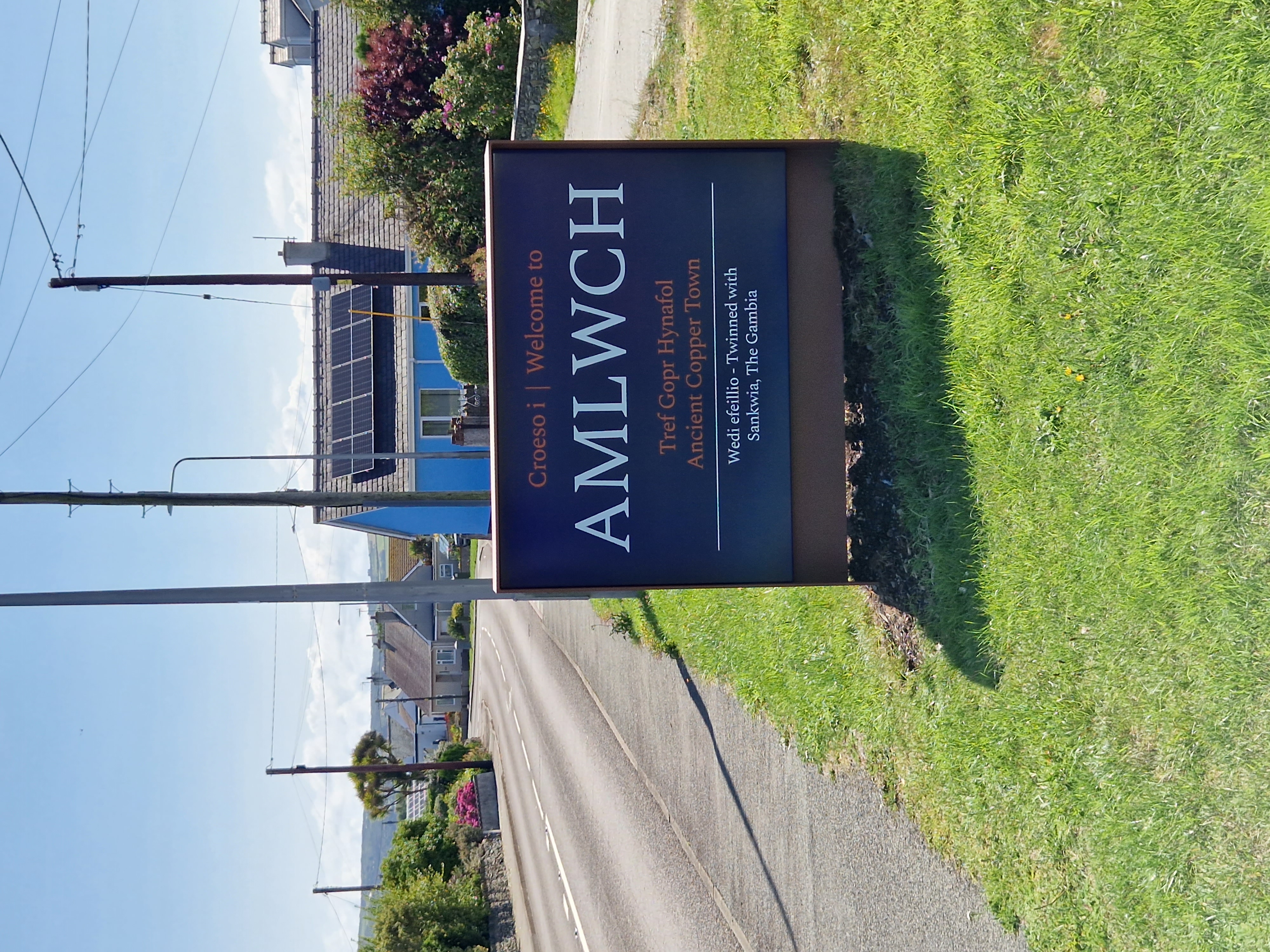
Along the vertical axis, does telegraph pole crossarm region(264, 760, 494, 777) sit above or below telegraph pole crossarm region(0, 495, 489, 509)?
below

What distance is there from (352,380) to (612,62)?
14.3m

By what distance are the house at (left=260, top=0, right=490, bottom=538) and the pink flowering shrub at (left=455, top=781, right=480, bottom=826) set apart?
925 centimetres

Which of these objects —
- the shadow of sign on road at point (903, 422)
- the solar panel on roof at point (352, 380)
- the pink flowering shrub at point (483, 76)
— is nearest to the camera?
the shadow of sign on road at point (903, 422)

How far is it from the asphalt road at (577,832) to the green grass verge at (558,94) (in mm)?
10787

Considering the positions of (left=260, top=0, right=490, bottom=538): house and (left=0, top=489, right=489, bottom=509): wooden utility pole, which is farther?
(left=260, top=0, right=490, bottom=538): house

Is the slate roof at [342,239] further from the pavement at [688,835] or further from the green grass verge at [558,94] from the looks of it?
the green grass verge at [558,94]

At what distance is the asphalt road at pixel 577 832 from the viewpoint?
1239cm

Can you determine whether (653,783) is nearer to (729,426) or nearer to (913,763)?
(913,763)

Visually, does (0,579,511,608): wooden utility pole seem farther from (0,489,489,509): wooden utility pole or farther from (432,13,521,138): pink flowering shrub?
(432,13,521,138): pink flowering shrub

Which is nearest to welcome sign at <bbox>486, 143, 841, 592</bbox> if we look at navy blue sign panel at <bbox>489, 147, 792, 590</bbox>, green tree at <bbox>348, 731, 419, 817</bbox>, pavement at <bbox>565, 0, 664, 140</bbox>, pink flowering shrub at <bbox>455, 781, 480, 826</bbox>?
navy blue sign panel at <bbox>489, 147, 792, 590</bbox>

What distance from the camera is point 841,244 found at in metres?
6.84

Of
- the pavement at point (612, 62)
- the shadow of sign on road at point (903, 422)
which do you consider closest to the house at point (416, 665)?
the pavement at point (612, 62)

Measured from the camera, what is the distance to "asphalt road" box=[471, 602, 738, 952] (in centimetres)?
1239

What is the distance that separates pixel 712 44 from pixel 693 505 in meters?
6.41
